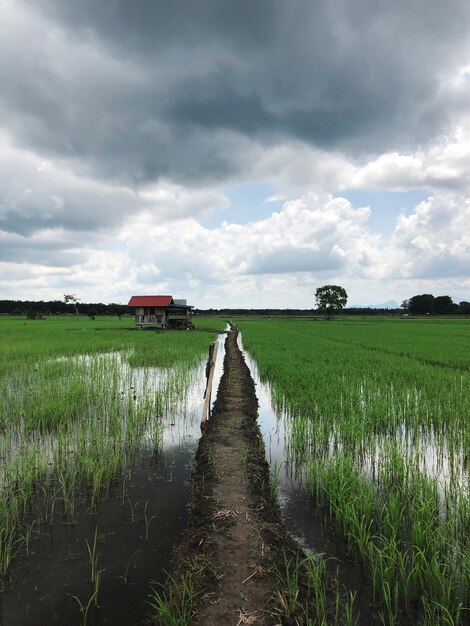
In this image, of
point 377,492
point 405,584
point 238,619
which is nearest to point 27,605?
point 238,619

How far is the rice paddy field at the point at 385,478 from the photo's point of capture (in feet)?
8.82

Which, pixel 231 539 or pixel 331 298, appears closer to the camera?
pixel 231 539

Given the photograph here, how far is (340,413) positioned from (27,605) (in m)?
5.95

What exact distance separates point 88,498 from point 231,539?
6.14 ft

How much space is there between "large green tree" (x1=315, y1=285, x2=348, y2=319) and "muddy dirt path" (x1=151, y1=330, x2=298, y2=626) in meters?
78.4

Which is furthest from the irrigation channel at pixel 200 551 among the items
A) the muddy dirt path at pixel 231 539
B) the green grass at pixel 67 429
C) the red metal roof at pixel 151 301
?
the red metal roof at pixel 151 301

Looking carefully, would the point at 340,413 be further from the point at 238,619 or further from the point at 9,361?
the point at 9,361

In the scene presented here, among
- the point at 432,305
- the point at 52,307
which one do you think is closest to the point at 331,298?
the point at 432,305

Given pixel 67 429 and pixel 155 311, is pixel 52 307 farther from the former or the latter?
pixel 67 429

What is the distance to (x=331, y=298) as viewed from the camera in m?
81.1

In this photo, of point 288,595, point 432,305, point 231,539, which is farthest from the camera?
point 432,305

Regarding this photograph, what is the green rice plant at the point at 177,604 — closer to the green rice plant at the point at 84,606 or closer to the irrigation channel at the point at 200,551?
the irrigation channel at the point at 200,551

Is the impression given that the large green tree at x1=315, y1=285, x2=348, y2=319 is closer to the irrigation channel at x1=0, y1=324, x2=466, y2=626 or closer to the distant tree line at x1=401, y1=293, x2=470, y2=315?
the distant tree line at x1=401, y1=293, x2=470, y2=315

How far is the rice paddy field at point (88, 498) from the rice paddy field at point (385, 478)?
Result: 1.35 meters
